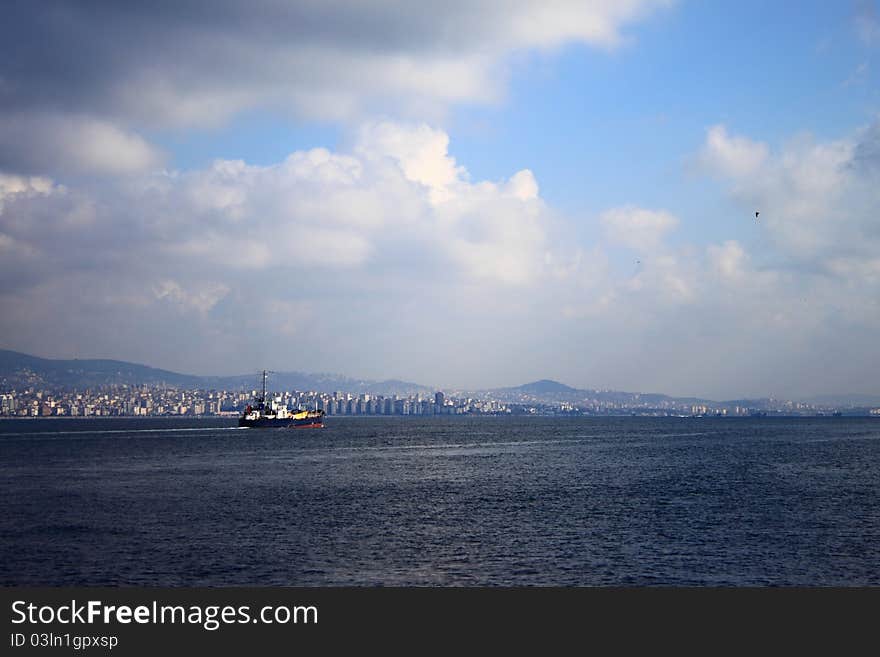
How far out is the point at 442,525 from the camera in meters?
55.3

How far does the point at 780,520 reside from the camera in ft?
188

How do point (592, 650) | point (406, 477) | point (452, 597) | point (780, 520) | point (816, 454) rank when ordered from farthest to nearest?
point (816, 454)
point (406, 477)
point (780, 520)
point (452, 597)
point (592, 650)

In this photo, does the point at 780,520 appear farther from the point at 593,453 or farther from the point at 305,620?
the point at 593,453

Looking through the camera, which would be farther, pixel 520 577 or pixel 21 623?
pixel 520 577

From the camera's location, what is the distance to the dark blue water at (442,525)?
133ft

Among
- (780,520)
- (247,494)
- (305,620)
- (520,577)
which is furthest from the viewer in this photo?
(247,494)

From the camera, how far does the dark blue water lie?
40562 mm

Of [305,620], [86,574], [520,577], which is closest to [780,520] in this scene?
[520,577]

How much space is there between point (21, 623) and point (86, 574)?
12371mm

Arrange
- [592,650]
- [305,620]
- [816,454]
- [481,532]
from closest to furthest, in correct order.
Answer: [592,650]
[305,620]
[481,532]
[816,454]

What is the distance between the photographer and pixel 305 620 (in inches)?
1195

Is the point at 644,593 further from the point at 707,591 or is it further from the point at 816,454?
the point at 816,454

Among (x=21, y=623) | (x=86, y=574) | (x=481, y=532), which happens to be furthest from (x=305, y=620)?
(x=481, y=532)

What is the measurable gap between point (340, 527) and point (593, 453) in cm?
8803
